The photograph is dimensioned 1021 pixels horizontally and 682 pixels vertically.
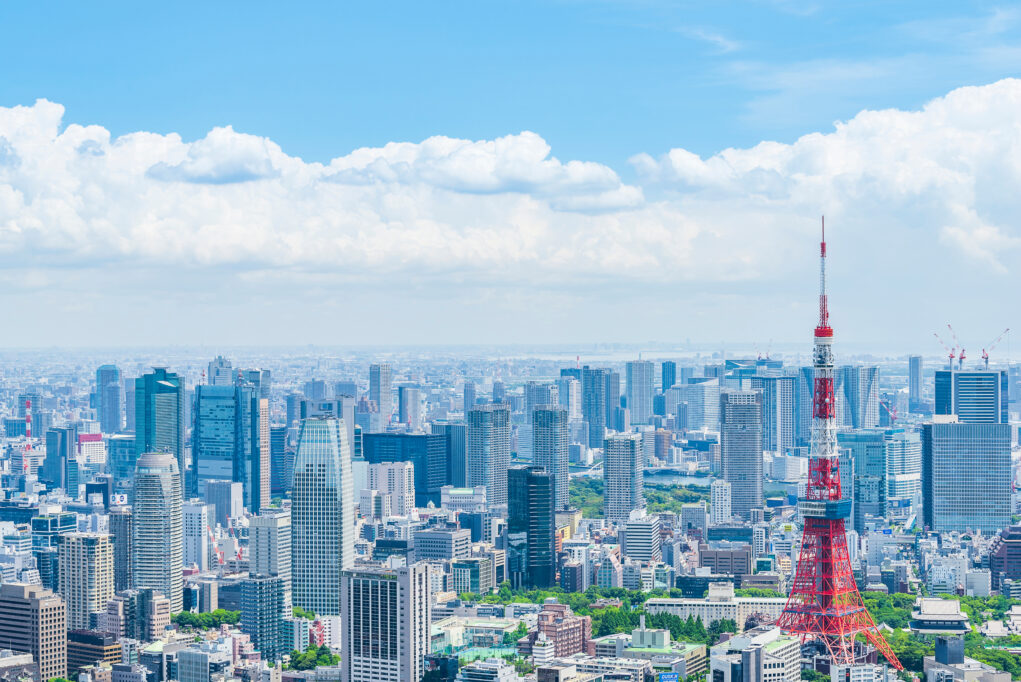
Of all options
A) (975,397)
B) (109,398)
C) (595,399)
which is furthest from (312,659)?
(595,399)

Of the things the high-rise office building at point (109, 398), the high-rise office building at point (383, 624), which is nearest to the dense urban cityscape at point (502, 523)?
the high-rise office building at point (383, 624)

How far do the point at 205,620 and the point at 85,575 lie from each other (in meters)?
2.42

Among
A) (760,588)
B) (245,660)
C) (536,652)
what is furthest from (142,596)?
(760,588)

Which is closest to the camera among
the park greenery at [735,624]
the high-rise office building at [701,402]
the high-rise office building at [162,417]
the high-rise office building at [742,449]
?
the park greenery at [735,624]

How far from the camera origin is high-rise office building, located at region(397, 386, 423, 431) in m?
64.6

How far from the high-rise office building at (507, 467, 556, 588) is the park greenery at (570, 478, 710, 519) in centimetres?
1002

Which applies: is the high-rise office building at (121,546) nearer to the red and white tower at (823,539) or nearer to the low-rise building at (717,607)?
the low-rise building at (717,607)

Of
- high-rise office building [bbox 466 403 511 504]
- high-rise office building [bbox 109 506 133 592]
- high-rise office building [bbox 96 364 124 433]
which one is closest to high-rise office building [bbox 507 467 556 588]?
high-rise office building [bbox 109 506 133 592]

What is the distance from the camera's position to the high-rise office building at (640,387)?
71.2 m

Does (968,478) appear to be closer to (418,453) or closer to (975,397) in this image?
(975,397)

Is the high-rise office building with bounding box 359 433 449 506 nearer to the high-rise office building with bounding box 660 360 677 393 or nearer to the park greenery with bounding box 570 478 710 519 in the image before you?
the park greenery with bounding box 570 478 710 519

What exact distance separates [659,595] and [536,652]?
24.5ft

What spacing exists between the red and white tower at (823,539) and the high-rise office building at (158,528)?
1195cm

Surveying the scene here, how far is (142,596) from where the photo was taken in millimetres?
28094
